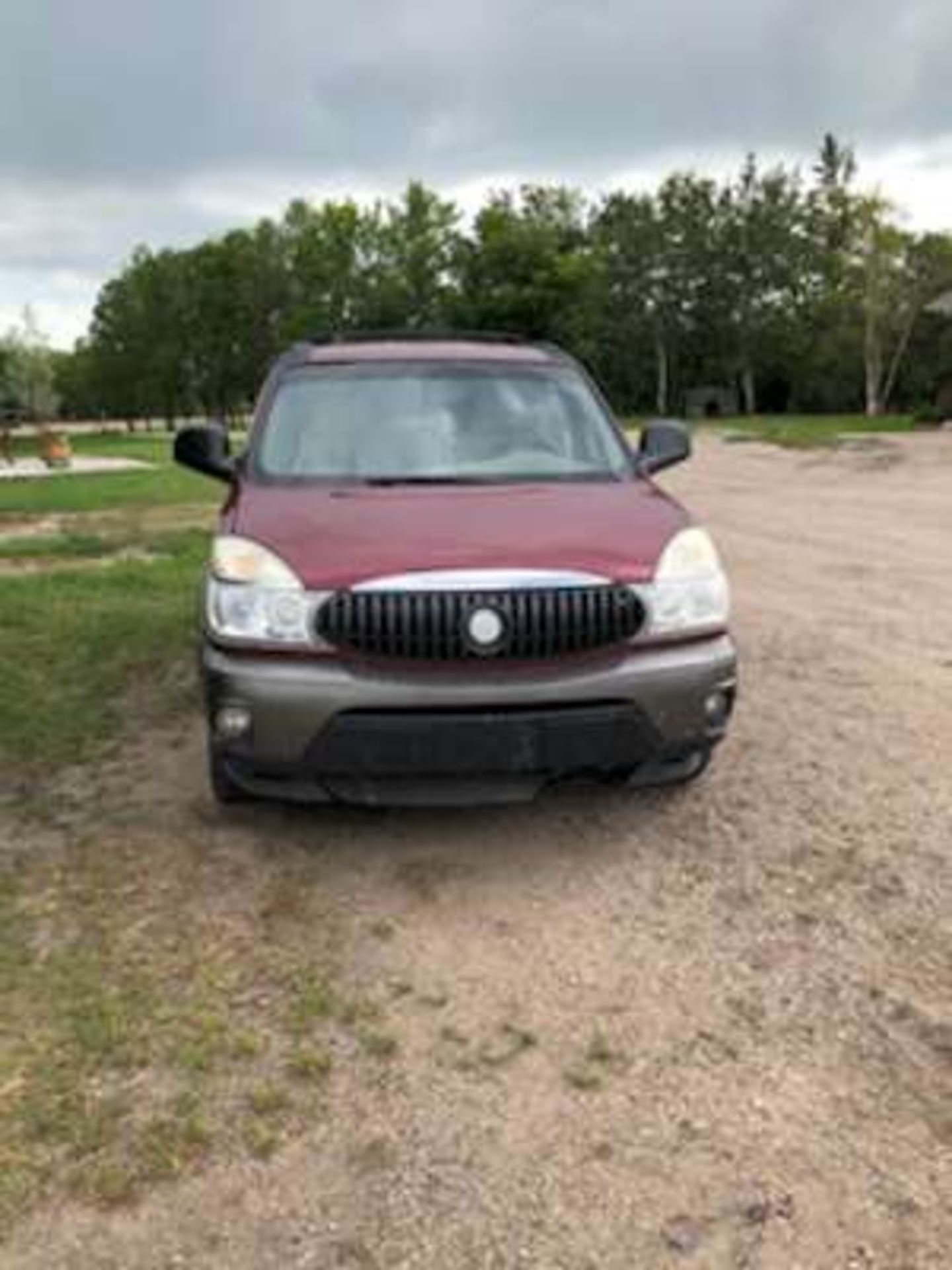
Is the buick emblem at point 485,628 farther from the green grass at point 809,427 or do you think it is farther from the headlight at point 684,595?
the green grass at point 809,427

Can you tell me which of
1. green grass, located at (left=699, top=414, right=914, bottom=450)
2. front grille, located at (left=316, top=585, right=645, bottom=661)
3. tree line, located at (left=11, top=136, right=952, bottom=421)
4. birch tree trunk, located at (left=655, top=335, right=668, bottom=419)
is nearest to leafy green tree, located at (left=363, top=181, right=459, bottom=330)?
tree line, located at (left=11, top=136, right=952, bottom=421)

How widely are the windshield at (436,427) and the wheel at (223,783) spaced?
3.76 ft

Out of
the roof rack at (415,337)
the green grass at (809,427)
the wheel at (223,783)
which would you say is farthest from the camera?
the green grass at (809,427)

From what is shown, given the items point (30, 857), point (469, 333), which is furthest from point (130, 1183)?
point (469, 333)

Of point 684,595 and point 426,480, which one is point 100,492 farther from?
point 684,595

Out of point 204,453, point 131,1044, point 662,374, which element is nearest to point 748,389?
point 662,374

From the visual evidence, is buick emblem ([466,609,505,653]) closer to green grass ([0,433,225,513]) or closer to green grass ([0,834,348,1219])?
green grass ([0,834,348,1219])

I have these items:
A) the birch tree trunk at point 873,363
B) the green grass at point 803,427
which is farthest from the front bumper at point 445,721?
the birch tree trunk at point 873,363

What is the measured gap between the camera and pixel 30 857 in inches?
155

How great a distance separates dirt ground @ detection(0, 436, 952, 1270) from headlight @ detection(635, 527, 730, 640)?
738 mm

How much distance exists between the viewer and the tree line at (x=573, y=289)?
183 ft

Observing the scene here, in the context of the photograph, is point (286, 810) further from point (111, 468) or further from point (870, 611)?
point (111, 468)

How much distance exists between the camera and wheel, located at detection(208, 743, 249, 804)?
3861 millimetres

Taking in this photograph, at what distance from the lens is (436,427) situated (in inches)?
189
